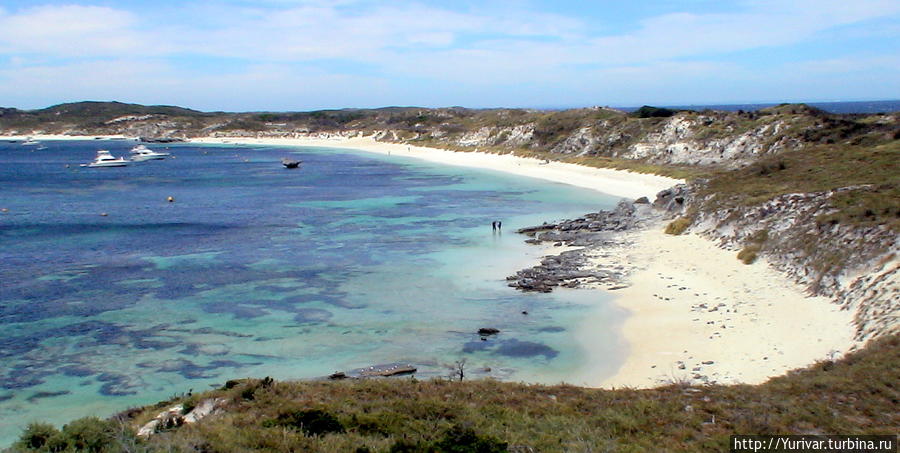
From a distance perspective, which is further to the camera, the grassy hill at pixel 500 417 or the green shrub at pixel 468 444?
the grassy hill at pixel 500 417

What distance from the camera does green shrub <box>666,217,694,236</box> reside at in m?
34.6

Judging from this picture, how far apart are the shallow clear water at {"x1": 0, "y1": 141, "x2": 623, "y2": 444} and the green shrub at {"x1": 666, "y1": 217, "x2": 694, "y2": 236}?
8.06 meters

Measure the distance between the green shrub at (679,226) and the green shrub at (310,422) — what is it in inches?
1056

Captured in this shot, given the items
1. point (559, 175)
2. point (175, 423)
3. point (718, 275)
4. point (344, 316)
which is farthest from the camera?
point (559, 175)

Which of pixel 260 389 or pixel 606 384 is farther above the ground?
pixel 260 389

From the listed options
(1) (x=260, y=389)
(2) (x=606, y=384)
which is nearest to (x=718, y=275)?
(2) (x=606, y=384)

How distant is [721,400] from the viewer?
41.6 feet

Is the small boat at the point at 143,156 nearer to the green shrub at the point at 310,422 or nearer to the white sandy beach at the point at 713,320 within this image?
the white sandy beach at the point at 713,320

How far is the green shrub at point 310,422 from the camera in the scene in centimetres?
1120

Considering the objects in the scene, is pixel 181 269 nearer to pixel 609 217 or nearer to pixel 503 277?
pixel 503 277

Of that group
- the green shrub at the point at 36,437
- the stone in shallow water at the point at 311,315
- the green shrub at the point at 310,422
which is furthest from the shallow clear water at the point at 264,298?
the green shrub at the point at 310,422

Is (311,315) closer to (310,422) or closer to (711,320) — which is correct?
(310,422)

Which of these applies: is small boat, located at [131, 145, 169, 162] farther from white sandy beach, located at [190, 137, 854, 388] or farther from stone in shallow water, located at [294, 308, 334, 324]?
white sandy beach, located at [190, 137, 854, 388]

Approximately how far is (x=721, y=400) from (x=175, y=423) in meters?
10.1
